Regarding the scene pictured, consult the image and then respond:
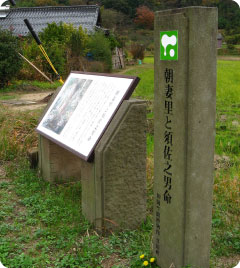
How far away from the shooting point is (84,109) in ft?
12.4

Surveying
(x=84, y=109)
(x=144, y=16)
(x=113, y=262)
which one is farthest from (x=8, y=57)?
(x=144, y=16)

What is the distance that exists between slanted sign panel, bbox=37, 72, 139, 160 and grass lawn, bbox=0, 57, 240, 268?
2.11 ft

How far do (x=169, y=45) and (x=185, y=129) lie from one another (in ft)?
1.77

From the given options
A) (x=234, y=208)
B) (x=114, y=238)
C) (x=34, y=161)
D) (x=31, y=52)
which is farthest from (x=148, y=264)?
(x=31, y=52)

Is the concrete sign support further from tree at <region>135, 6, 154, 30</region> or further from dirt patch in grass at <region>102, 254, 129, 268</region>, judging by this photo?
tree at <region>135, 6, 154, 30</region>

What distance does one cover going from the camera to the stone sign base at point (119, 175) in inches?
128

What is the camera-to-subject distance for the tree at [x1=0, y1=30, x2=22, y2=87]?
42.1 ft

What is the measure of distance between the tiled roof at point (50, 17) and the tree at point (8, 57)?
9.32 meters

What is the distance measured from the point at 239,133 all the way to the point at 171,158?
15.3ft

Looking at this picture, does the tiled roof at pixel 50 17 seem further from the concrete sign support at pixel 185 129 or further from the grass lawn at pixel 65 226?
the concrete sign support at pixel 185 129

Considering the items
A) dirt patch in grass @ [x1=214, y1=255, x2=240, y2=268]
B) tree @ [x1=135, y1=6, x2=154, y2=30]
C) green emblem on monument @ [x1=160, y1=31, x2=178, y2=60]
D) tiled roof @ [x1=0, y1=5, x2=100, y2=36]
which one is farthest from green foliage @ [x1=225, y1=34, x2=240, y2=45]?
green emblem on monument @ [x1=160, y1=31, x2=178, y2=60]

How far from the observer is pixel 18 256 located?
9.73ft

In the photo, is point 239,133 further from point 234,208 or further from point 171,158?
point 171,158

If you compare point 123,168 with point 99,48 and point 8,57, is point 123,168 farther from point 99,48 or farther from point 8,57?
point 99,48
